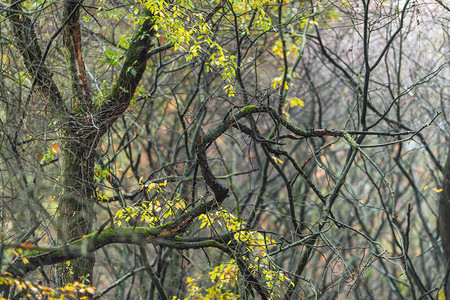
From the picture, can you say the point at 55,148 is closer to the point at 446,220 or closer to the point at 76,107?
the point at 76,107

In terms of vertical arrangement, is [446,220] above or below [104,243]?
above

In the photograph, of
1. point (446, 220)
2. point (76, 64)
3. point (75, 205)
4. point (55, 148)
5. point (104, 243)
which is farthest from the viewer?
point (446, 220)

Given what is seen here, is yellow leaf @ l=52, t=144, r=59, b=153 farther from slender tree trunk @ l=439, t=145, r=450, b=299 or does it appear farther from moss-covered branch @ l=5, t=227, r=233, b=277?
slender tree trunk @ l=439, t=145, r=450, b=299

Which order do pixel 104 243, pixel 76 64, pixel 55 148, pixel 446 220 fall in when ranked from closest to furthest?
pixel 104 243
pixel 55 148
pixel 76 64
pixel 446 220

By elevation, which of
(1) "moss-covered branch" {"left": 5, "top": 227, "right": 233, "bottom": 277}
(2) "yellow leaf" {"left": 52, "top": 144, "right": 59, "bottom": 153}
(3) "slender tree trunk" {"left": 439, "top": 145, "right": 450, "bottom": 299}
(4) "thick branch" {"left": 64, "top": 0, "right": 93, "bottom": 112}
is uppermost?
(4) "thick branch" {"left": 64, "top": 0, "right": 93, "bottom": 112}

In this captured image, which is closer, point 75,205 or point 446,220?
point 75,205

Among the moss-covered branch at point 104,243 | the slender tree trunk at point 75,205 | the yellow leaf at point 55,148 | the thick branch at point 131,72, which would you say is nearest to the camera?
the moss-covered branch at point 104,243

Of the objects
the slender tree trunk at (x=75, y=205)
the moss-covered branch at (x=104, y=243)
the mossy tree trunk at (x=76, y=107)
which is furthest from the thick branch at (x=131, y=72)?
the moss-covered branch at (x=104, y=243)

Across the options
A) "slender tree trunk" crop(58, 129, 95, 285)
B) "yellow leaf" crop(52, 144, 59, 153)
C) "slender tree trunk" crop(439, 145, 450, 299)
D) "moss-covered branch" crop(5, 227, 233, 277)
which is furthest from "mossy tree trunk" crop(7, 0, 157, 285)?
"slender tree trunk" crop(439, 145, 450, 299)

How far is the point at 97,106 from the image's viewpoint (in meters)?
6.19

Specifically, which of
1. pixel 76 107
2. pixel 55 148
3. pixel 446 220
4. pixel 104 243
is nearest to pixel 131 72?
pixel 76 107

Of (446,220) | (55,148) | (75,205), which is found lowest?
(75,205)

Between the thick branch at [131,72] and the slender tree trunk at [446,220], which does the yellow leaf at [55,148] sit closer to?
the thick branch at [131,72]

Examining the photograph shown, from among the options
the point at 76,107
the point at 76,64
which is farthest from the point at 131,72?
the point at 76,107
